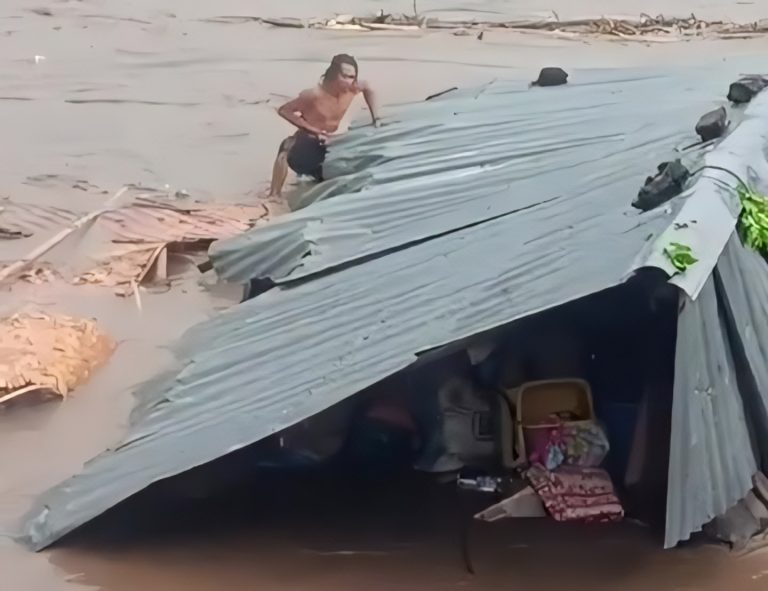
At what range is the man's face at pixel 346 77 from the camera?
812 cm

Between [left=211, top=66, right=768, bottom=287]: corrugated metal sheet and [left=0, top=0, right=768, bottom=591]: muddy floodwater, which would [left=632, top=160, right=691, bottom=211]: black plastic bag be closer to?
[left=211, top=66, right=768, bottom=287]: corrugated metal sheet

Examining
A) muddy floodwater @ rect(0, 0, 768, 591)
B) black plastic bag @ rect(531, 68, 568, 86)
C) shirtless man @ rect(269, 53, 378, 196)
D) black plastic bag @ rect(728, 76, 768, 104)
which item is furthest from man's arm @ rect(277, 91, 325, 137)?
black plastic bag @ rect(728, 76, 768, 104)

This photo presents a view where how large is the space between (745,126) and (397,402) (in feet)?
6.53

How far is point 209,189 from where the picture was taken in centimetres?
834

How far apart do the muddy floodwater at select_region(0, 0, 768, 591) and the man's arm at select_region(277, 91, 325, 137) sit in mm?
590

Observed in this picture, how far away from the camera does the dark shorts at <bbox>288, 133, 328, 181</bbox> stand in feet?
26.3

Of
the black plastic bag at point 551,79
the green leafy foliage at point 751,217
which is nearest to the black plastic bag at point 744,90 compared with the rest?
the green leafy foliage at point 751,217

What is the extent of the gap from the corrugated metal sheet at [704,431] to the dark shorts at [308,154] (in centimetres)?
456

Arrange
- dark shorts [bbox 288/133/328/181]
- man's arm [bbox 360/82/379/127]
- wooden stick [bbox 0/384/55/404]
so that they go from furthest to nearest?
1. dark shorts [bbox 288/133/328/181]
2. man's arm [bbox 360/82/379/127]
3. wooden stick [bbox 0/384/55/404]

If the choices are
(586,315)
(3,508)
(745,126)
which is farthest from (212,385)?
(745,126)

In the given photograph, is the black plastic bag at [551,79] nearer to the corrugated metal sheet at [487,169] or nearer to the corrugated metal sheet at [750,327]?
the corrugated metal sheet at [487,169]

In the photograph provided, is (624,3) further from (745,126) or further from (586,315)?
(586,315)

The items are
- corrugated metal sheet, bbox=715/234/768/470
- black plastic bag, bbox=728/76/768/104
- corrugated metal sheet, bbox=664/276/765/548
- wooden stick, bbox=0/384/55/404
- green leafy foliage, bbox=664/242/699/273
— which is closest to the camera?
corrugated metal sheet, bbox=664/276/765/548

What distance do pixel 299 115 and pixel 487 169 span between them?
276 centimetres
